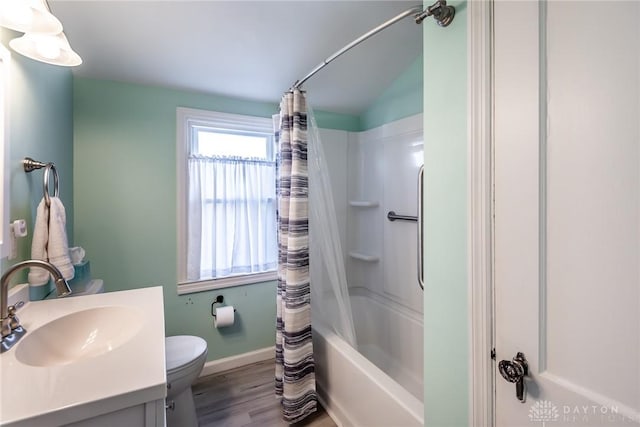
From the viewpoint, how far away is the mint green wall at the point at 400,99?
7.01 feet

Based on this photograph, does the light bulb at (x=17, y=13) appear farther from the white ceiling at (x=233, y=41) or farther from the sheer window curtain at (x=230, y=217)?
the sheer window curtain at (x=230, y=217)

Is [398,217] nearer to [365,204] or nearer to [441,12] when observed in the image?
[365,204]

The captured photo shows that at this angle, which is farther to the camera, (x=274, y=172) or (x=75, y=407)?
(x=274, y=172)

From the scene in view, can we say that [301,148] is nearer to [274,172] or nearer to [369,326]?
[274,172]

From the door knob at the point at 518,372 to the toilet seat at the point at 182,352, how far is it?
4.94 ft

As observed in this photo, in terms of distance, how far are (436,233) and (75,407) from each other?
1.05 m

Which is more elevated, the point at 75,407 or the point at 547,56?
the point at 547,56

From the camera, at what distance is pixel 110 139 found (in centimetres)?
188

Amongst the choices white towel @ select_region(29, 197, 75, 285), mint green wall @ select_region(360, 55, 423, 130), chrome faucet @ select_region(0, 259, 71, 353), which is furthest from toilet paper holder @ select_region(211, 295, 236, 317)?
mint green wall @ select_region(360, 55, 423, 130)

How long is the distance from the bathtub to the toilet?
0.76m

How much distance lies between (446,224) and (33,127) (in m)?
1.84

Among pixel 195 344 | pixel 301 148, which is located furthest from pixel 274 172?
pixel 195 344

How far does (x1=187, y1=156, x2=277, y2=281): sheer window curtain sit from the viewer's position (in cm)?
211

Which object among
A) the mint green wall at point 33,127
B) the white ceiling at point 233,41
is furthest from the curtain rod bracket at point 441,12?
the mint green wall at point 33,127
